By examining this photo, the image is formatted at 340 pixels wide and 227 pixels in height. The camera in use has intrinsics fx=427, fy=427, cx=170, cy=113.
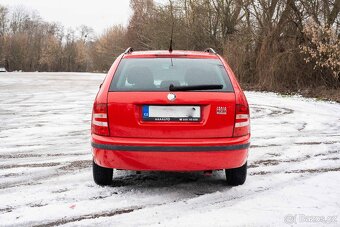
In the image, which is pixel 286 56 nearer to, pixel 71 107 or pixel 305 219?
pixel 71 107

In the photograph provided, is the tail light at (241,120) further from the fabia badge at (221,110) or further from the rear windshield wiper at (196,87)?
the rear windshield wiper at (196,87)

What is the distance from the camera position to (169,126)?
13.6ft

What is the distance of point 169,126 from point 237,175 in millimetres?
1056

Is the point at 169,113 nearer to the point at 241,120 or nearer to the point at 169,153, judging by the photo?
the point at 169,153

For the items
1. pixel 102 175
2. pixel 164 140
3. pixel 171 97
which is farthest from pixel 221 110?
pixel 102 175

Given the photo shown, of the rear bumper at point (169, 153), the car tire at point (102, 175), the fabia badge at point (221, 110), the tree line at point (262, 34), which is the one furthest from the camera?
the tree line at point (262, 34)

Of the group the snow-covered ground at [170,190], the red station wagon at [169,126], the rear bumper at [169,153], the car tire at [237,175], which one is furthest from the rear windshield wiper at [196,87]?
the snow-covered ground at [170,190]

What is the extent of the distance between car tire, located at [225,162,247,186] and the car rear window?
2.94 feet

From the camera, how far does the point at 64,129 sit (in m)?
9.01

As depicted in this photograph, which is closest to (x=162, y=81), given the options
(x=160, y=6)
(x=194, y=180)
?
(x=194, y=180)

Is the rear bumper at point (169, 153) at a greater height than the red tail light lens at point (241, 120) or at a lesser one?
lesser

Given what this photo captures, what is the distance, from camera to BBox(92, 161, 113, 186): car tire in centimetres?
465

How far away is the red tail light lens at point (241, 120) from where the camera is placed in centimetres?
433
